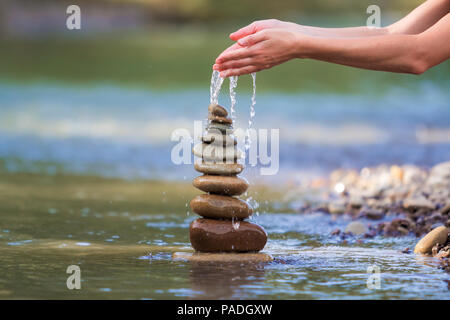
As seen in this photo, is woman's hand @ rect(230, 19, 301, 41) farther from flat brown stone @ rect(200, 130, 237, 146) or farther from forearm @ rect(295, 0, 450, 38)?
flat brown stone @ rect(200, 130, 237, 146)

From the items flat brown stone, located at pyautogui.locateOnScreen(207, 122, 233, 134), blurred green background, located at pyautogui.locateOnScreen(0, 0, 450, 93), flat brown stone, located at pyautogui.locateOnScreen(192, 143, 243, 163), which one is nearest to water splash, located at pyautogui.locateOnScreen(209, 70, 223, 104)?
flat brown stone, located at pyautogui.locateOnScreen(207, 122, 233, 134)

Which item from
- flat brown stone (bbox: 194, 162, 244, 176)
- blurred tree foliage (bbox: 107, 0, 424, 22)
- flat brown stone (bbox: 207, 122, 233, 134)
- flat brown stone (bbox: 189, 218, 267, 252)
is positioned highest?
blurred tree foliage (bbox: 107, 0, 424, 22)

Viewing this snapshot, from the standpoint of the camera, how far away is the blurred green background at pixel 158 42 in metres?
22.5

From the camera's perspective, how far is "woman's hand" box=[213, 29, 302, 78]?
4.42 m

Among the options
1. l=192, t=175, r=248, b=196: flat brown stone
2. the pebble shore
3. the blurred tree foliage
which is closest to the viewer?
l=192, t=175, r=248, b=196: flat brown stone

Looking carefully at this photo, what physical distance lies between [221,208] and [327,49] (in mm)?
1310

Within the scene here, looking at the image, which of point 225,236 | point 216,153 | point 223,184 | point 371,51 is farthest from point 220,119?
point 371,51

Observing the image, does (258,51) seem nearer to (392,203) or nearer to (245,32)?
(245,32)

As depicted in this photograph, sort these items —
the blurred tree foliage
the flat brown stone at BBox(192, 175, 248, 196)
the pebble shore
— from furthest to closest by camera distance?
1. the blurred tree foliage
2. the pebble shore
3. the flat brown stone at BBox(192, 175, 248, 196)

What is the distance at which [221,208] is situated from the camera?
16.9 ft

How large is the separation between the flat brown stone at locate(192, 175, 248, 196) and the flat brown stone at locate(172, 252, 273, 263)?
450 mm

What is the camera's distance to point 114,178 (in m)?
9.00

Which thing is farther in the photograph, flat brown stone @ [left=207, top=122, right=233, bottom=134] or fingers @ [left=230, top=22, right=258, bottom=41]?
flat brown stone @ [left=207, top=122, right=233, bottom=134]
